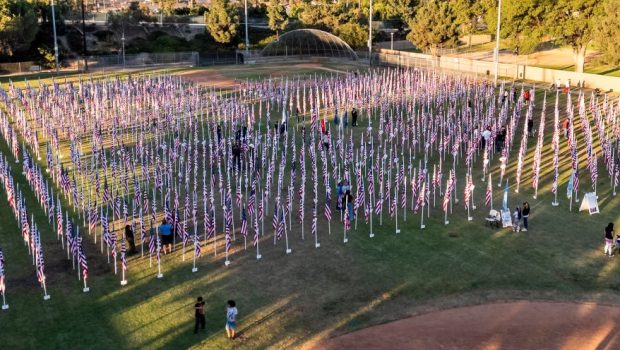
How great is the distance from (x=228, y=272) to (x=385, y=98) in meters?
37.6

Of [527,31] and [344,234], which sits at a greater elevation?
[527,31]

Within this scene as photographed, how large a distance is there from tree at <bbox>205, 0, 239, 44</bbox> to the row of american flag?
3809 cm

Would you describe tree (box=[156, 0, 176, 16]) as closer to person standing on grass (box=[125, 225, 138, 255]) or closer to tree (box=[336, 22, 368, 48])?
tree (box=[336, 22, 368, 48])

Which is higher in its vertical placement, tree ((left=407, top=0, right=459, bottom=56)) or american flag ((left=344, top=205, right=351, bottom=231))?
tree ((left=407, top=0, right=459, bottom=56))

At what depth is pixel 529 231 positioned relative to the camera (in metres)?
31.0

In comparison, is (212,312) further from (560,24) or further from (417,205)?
(560,24)

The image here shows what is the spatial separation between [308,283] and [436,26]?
7786 cm

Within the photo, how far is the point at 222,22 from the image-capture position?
10712cm

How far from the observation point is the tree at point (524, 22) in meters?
81.6

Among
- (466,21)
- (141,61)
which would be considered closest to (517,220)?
(141,61)

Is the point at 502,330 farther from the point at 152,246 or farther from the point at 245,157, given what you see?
the point at 245,157

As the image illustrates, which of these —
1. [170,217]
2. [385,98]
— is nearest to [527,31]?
[385,98]

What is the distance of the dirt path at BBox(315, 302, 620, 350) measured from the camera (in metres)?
21.0

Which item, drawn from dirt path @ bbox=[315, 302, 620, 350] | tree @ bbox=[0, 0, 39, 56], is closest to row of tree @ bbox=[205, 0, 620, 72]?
tree @ bbox=[0, 0, 39, 56]
